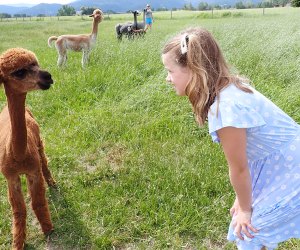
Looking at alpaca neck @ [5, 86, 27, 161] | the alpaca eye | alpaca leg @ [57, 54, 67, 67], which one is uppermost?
the alpaca eye

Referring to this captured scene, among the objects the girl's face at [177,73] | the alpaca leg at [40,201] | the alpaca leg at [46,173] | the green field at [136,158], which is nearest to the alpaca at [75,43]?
the green field at [136,158]

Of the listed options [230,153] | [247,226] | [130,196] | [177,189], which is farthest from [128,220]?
[230,153]

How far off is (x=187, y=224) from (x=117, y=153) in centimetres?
140

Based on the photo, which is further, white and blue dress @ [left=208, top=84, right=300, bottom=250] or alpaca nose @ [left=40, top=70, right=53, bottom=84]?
alpaca nose @ [left=40, top=70, right=53, bottom=84]

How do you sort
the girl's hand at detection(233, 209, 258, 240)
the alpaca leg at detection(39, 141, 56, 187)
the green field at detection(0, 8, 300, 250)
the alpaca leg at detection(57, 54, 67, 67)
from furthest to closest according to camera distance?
the alpaca leg at detection(57, 54, 67, 67) → the alpaca leg at detection(39, 141, 56, 187) → the green field at detection(0, 8, 300, 250) → the girl's hand at detection(233, 209, 258, 240)

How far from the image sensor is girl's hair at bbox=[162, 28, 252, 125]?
1637 millimetres

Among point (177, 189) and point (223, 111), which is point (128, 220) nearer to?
point (177, 189)

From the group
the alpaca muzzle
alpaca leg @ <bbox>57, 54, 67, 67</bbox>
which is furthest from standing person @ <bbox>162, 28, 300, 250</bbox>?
alpaca leg @ <bbox>57, 54, 67, 67</bbox>

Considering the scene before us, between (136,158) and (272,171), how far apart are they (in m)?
2.23

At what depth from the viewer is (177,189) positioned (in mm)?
3301

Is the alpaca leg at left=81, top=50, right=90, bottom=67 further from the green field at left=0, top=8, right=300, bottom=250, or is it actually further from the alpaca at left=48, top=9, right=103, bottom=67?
the green field at left=0, top=8, right=300, bottom=250

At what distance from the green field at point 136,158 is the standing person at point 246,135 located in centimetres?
71

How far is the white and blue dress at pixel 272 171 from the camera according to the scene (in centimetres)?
172

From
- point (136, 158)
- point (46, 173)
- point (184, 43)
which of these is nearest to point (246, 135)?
point (184, 43)
